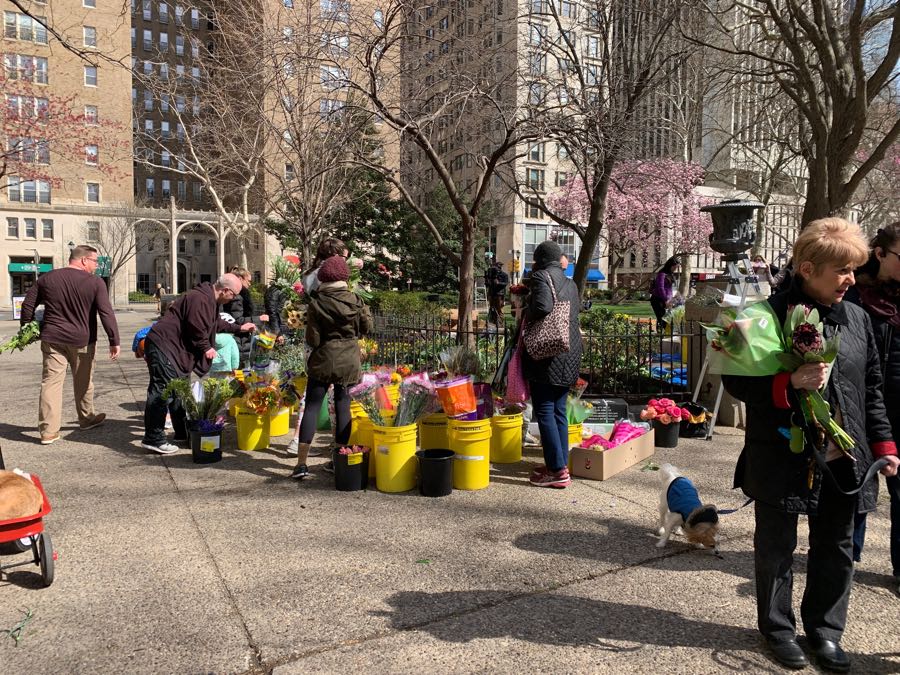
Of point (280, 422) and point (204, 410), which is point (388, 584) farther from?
point (280, 422)

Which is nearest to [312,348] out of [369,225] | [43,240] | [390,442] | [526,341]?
[390,442]

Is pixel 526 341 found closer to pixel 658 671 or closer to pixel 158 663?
pixel 658 671

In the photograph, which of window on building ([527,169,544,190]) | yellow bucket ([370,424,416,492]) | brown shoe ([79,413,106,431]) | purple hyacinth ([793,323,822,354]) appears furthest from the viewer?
window on building ([527,169,544,190])

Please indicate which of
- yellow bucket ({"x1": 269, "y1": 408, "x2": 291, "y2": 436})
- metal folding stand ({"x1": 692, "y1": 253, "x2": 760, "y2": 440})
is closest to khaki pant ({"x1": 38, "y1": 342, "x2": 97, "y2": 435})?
yellow bucket ({"x1": 269, "y1": 408, "x2": 291, "y2": 436})

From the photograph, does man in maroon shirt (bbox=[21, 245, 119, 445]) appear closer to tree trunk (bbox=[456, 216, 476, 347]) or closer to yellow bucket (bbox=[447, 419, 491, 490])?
yellow bucket (bbox=[447, 419, 491, 490])

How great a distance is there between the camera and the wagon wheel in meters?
3.18

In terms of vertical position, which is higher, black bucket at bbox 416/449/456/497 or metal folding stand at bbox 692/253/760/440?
metal folding stand at bbox 692/253/760/440

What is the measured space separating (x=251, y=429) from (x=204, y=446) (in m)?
0.57

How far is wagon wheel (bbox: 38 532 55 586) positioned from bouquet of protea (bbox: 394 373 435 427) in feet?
7.72

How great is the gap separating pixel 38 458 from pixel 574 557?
15.9 ft

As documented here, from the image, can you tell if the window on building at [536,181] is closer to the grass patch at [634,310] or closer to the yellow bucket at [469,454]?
the grass patch at [634,310]

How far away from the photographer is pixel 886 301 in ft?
10.1

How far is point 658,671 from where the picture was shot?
2529 millimetres

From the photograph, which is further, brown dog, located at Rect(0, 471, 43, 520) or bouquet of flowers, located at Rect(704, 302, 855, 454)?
brown dog, located at Rect(0, 471, 43, 520)
